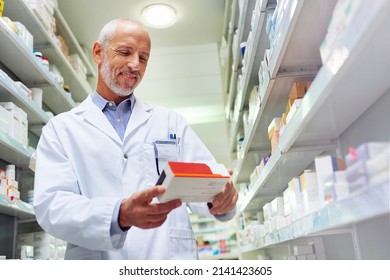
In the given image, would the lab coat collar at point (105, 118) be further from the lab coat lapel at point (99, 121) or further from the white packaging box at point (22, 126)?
the white packaging box at point (22, 126)

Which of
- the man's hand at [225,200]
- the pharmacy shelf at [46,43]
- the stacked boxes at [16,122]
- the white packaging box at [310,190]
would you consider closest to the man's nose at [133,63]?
the man's hand at [225,200]

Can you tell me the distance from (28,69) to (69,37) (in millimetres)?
996

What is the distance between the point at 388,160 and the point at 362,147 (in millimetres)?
101

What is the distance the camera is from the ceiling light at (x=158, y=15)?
400 centimetres

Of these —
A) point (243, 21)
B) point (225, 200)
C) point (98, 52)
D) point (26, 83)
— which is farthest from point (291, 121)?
point (26, 83)

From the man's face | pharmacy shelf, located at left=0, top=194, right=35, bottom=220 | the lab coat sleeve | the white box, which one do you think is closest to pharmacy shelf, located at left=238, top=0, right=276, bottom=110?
the man's face

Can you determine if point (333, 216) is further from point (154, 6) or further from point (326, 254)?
point (154, 6)

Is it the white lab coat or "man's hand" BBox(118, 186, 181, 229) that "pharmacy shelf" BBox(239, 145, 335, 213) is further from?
"man's hand" BBox(118, 186, 181, 229)

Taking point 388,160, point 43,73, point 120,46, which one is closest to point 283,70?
point 120,46

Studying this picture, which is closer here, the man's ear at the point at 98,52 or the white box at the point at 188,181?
the white box at the point at 188,181

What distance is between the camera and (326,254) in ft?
6.84

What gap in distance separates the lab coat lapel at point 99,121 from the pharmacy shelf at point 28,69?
992 millimetres

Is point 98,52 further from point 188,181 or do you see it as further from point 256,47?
point 188,181

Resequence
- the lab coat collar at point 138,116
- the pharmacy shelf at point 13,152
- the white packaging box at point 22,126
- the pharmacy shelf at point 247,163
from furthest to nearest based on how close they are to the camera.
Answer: the pharmacy shelf at point 247,163
the white packaging box at point 22,126
the pharmacy shelf at point 13,152
the lab coat collar at point 138,116
